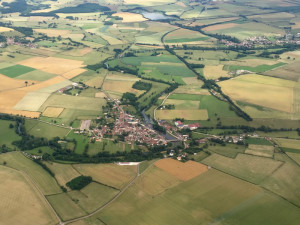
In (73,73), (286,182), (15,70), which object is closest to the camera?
(286,182)

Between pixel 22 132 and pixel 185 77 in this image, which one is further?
pixel 185 77

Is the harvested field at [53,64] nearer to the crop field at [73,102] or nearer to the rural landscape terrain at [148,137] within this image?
the rural landscape terrain at [148,137]

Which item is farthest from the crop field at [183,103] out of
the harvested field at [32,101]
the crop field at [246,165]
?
the harvested field at [32,101]

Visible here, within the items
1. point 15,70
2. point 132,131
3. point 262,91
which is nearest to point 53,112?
point 132,131

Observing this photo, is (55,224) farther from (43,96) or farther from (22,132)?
(43,96)

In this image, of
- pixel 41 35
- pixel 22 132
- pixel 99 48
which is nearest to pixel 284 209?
pixel 22 132

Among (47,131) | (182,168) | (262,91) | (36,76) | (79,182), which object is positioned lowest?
(182,168)

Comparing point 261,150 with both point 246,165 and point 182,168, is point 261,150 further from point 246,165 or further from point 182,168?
point 182,168
